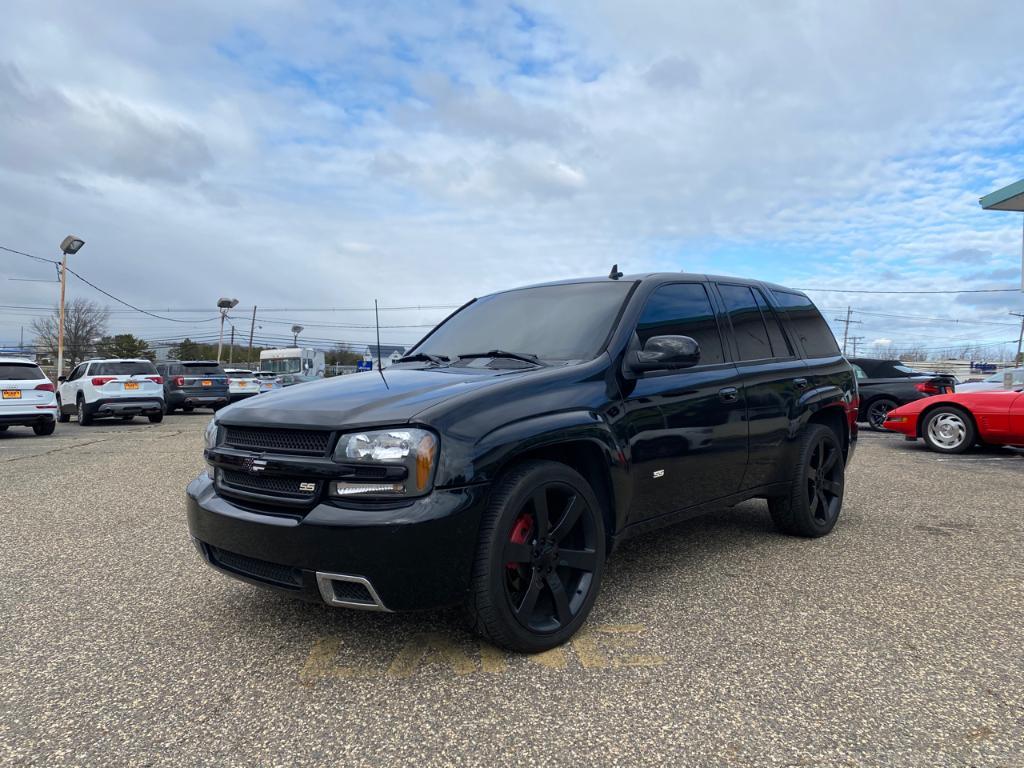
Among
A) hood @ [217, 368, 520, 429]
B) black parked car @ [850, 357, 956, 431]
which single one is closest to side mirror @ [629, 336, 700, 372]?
hood @ [217, 368, 520, 429]

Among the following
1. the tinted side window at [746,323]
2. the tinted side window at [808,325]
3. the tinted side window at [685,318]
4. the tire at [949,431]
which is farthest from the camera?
the tire at [949,431]

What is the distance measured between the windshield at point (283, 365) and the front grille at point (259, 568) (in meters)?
33.8

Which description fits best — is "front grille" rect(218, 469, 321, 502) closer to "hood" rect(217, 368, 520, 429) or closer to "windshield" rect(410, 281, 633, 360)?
"hood" rect(217, 368, 520, 429)

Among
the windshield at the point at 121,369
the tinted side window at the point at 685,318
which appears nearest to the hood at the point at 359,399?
the tinted side window at the point at 685,318

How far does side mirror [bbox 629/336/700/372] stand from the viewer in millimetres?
3289

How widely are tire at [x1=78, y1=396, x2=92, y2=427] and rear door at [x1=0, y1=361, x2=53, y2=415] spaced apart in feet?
11.2

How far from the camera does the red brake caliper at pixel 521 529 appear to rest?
279 centimetres

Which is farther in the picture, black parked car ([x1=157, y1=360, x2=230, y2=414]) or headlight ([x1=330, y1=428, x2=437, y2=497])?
black parked car ([x1=157, y1=360, x2=230, y2=414])

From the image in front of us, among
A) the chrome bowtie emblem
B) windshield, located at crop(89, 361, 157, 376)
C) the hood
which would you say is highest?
the hood

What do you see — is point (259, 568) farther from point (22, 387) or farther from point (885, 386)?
point (885, 386)

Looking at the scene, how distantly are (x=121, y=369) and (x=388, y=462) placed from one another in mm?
16542

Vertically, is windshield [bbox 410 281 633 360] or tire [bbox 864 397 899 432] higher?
windshield [bbox 410 281 633 360]

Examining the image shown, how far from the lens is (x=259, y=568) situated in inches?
109

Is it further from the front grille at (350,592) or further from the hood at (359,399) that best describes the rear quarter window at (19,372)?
the front grille at (350,592)
